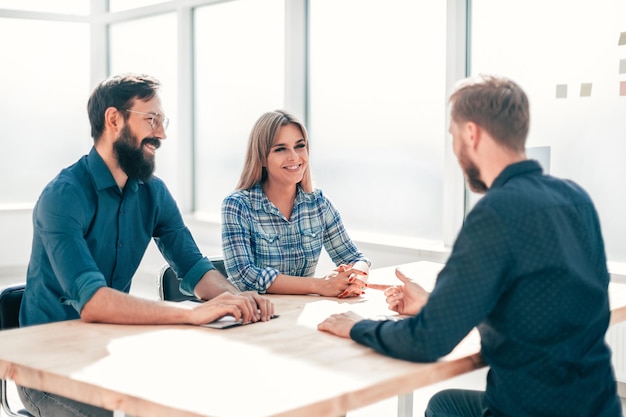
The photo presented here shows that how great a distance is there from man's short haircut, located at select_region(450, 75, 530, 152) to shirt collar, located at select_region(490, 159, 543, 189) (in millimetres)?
39

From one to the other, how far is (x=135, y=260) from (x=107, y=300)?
0.47 metres

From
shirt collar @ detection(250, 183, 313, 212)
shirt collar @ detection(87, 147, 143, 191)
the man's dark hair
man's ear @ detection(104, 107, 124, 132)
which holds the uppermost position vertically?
the man's dark hair

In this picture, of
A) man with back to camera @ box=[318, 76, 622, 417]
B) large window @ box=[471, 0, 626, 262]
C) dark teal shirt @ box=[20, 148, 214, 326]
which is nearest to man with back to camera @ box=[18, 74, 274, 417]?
dark teal shirt @ box=[20, 148, 214, 326]

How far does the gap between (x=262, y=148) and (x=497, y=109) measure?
1447 millimetres

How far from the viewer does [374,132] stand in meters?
5.19

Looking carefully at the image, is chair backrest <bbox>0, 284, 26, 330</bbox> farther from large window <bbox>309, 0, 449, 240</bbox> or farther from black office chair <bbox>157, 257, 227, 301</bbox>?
large window <bbox>309, 0, 449, 240</bbox>

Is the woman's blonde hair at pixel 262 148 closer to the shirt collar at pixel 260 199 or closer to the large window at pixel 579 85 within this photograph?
the shirt collar at pixel 260 199

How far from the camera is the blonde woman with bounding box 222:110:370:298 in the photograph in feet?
9.35

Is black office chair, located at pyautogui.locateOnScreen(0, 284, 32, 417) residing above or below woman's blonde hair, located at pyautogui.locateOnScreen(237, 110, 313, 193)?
below

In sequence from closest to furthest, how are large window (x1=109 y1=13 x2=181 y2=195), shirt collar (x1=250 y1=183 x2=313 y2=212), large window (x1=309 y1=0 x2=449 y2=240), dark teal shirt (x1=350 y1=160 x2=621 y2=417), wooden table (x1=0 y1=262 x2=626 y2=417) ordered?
wooden table (x1=0 y1=262 x2=626 y2=417)
dark teal shirt (x1=350 y1=160 x2=621 y2=417)
shirt collar (x1=250 y1=183 x2=313 y2=212)
large window (x1=309 y1=0 x2=449 y2=240)
large window (x1=109 y1=13 x2=181 y2=195)

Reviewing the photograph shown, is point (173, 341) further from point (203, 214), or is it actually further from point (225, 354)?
point (203, 214)

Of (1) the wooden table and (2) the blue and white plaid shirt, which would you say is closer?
(1) the wooden table

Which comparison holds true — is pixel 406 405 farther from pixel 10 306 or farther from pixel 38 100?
pixel 38 100

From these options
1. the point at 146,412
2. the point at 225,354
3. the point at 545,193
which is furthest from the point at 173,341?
the point at 545,193
